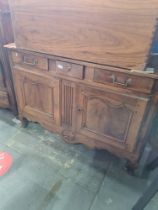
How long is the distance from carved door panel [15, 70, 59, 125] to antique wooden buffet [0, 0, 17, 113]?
0.61 feet

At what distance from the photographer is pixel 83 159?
1387 mm

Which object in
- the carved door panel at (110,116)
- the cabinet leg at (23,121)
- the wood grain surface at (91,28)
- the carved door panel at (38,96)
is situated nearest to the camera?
the wood grain surface at (91,28)

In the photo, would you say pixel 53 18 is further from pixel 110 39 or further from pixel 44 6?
pixel 110 39

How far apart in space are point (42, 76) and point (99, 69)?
1.45 ft

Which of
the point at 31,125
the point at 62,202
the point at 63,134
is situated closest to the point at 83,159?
the point at 63,134

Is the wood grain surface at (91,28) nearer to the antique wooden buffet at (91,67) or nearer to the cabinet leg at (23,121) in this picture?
the antique wooden buffet at (91,67)

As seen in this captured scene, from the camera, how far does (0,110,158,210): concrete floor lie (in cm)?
110

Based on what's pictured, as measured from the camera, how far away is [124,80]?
924mm

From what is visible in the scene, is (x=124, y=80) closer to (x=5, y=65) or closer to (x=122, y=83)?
(x=122, y=83)

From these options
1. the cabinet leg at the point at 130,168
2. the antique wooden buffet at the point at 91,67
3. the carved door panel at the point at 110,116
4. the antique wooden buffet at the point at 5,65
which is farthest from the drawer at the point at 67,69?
the cabinet leg at the point at 130,168

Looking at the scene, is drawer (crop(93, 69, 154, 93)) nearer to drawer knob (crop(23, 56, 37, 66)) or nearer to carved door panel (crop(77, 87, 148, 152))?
carved door panel (crop(77, 87, 148, 152))

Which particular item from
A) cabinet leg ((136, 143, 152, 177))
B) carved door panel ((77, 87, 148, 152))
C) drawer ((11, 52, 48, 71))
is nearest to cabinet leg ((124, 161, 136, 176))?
cabinet leg ((136, 143, 152, 177))

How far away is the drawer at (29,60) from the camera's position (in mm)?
1136

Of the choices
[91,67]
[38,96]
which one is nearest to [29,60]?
[38,96]
